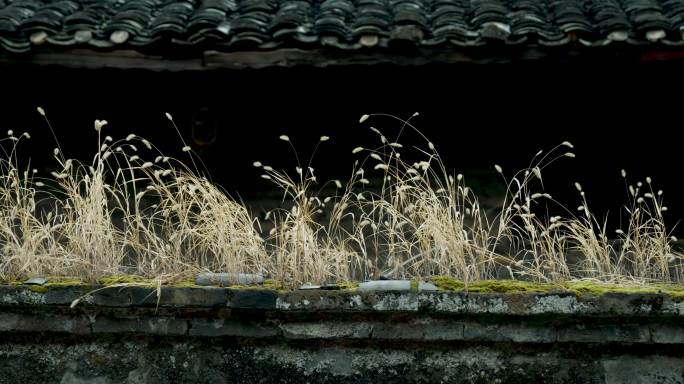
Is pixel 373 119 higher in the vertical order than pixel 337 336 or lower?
higher

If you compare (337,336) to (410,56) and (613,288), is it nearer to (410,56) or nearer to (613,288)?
(613,288)

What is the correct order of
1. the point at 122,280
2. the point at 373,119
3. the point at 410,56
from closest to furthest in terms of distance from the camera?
the point at 122,280
the point at 410,56
the point at 373,119

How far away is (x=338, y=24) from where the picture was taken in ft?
18.0

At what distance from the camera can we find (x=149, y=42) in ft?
17.9

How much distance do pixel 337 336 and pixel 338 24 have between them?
264cm

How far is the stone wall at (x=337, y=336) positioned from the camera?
10.7ft

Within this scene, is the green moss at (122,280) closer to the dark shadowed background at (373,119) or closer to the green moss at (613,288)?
the green moss at (613,288)

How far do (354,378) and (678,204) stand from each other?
152 inches

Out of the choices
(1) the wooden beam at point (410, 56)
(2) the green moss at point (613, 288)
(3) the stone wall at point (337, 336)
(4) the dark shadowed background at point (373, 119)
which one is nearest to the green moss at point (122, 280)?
(3) the stone wall at point (337, 336)

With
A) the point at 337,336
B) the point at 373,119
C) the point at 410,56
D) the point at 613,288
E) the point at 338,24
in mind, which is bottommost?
the point at 337,336

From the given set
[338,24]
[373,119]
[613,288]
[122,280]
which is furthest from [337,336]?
[373,119]

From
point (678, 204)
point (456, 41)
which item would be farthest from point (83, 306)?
point (678, 204)

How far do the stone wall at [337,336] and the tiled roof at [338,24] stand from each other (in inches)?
93.5

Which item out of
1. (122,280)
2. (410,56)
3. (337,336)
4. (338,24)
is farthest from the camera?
(338,24)
